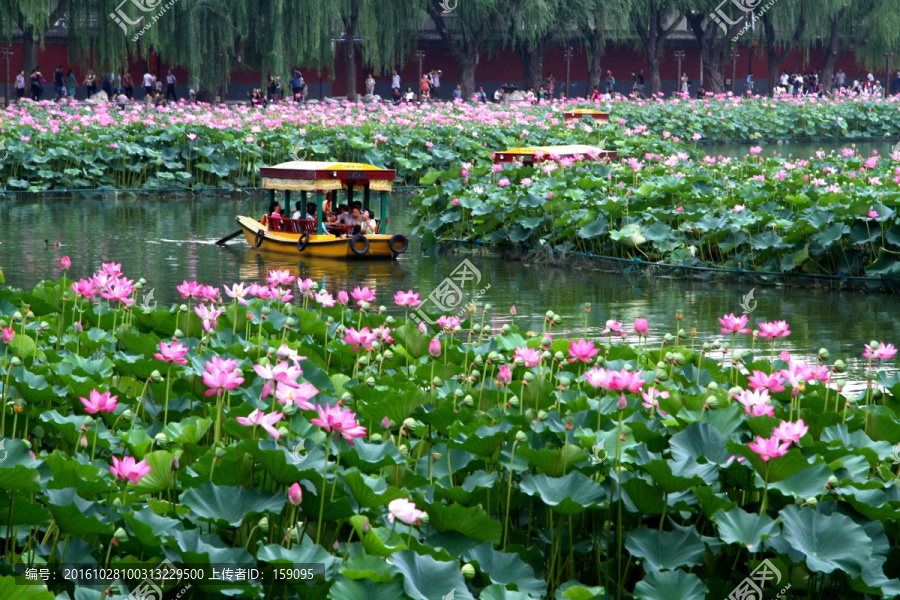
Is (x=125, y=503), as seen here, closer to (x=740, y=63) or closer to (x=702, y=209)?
(x=702, y=209)

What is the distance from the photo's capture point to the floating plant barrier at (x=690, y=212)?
10648 mm

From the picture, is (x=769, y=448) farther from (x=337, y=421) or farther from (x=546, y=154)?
(x=546, y=154)

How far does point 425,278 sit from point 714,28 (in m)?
33.4

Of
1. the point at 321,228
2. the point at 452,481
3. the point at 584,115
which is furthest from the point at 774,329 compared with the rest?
the point at 584,115

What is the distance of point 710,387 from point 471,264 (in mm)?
8640

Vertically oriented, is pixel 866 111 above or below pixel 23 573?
above

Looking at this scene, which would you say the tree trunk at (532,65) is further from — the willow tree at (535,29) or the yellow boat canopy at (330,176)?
the yellow boat canopy at (330,176)

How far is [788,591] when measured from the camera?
10.9 ft

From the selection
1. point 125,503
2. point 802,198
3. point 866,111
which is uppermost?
point 866,111

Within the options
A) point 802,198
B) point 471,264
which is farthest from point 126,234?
point 802,198

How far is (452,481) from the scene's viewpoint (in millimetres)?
3637

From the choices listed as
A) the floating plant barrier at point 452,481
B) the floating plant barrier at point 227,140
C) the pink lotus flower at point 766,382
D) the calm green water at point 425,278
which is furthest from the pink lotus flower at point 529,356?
the floating plant barrier at point 227,140

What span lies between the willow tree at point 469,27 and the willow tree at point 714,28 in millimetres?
6931

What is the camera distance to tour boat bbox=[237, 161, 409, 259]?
42.0ft
